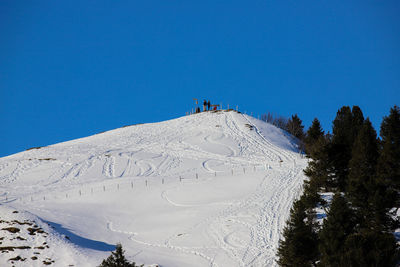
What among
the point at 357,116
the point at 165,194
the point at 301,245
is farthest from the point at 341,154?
the point at 165,194

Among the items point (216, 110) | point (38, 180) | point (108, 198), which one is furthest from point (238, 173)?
point (216, 110)

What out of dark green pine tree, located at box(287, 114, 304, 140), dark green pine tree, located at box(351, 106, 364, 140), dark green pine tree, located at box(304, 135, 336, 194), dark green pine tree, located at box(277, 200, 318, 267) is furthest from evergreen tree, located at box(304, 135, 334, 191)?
dark green pine tree, located at box(287, 114, 304, 140)

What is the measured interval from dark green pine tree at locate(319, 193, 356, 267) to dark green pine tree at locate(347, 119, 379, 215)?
116 inches

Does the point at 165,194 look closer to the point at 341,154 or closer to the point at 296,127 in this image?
the point at 341,154

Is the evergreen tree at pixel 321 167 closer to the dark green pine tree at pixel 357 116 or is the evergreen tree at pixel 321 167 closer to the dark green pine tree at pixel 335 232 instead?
the dark green pine tree at pixel 335 232

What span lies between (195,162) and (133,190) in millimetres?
13637

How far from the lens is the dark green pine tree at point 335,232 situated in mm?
18156

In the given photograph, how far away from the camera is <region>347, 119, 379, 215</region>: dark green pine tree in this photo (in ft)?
81.5

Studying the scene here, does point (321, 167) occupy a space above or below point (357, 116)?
below

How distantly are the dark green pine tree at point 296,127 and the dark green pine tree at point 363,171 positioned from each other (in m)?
50.0

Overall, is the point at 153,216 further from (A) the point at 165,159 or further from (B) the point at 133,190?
(A) the point at 165,159

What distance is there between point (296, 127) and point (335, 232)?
63.8 metres

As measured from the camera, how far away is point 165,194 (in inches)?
1762

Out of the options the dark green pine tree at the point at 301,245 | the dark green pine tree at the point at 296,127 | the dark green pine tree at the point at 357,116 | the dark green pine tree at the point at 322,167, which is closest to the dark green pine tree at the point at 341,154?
the dark green pine tree at the point at 322,167
